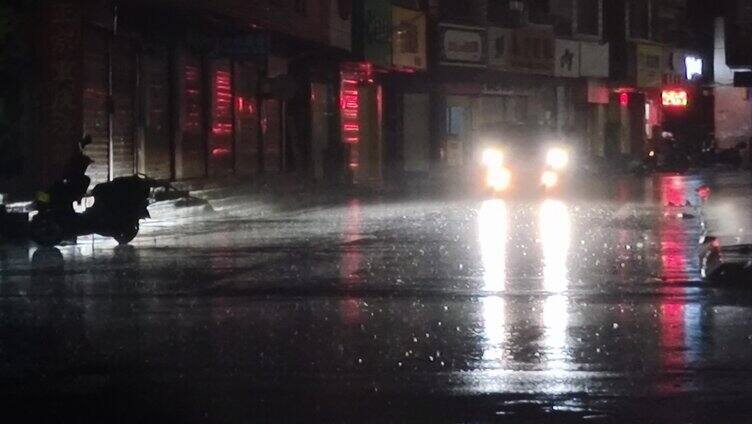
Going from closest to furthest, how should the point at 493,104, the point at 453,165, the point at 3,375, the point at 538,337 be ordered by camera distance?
1. the point at 3,375
2. the point at 538,337
3. the point at 453,165
4. the point at 493,104

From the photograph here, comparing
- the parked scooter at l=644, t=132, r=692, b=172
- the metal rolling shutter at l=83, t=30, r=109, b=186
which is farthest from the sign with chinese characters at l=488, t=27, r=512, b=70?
the metal rolling shutter at l=83, t=30, r=109, b=186

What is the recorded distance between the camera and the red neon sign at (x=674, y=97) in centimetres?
8267

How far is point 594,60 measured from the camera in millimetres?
69812

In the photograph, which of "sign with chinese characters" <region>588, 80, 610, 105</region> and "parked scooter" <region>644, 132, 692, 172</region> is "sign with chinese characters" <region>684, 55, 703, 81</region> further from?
"parked scooter" <region>644, 132, 692, 172</region>

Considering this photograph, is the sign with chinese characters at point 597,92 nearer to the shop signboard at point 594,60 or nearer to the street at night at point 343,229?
the shop signboard at point 594,60

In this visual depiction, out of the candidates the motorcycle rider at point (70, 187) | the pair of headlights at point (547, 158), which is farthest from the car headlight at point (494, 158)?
the motorcycle rider at point (70, 187)

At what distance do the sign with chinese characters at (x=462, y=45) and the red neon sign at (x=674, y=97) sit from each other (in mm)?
26758

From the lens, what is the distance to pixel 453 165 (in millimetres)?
59531

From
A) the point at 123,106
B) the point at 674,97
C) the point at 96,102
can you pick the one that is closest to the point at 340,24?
the point at 123,106

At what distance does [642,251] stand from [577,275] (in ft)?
12.0

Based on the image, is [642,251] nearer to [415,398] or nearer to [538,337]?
[538,337]

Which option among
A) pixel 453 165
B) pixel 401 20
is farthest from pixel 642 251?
pixel 453 165

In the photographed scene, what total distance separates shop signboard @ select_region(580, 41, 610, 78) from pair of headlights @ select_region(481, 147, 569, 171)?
2556 cm

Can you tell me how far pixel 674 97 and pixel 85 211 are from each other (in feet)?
210
